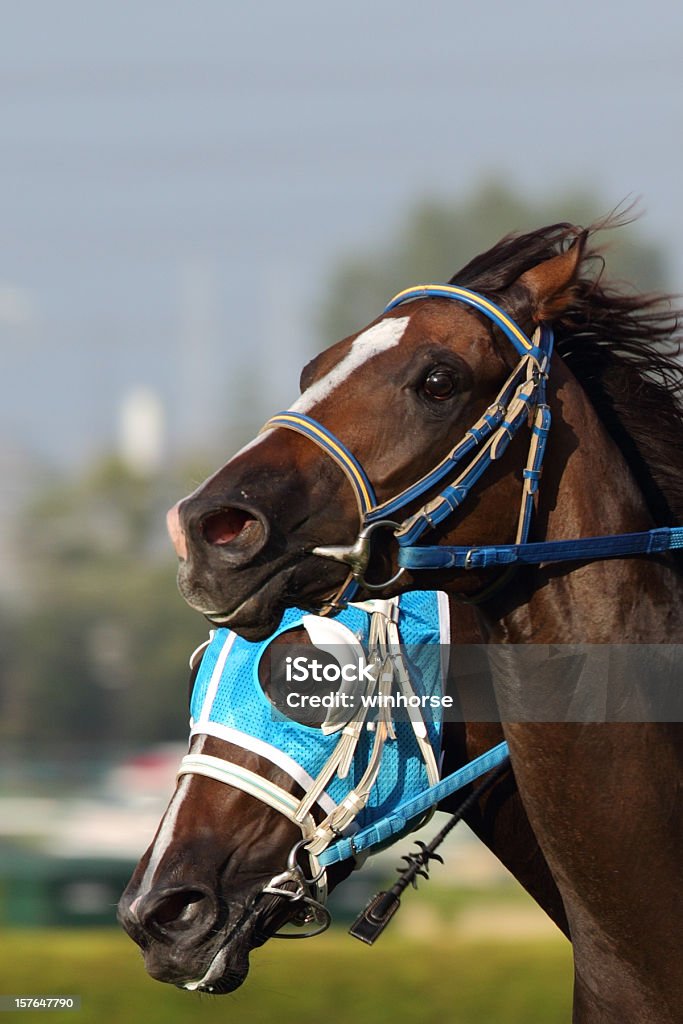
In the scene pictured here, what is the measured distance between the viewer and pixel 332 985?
5.83 meters

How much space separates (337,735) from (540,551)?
70 centimetres

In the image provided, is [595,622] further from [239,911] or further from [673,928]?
[239,911]

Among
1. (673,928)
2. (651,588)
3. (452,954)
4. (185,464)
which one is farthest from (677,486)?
(185,464)

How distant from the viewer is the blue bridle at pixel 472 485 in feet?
7.25

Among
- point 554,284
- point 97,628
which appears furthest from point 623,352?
point 97,628

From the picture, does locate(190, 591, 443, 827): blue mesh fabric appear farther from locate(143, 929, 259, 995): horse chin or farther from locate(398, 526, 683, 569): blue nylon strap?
locate(398, 526, 683, 569): blue nylon strap

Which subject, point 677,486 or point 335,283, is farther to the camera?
point 335,283

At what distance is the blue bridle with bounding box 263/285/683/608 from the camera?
2209mm

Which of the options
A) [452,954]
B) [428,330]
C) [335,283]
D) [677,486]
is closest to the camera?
[428,330]

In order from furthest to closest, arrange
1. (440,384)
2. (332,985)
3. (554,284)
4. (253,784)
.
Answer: (332,985) < (253,784) < (554,284) < (440,384)

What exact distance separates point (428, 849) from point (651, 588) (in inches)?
33.7

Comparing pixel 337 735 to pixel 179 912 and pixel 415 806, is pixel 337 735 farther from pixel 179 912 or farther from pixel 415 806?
pixel 179 912

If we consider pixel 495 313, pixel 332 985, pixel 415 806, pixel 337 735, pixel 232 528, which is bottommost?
pixel 332 985

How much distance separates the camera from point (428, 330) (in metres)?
2.31
